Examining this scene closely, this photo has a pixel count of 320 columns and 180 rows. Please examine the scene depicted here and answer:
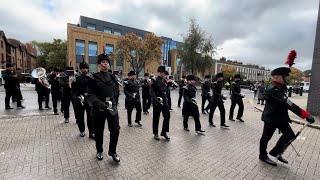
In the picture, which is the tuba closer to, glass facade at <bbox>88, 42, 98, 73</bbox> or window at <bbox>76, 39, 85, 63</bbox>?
window at <bbox>76, 39, 85, 63</bbox>

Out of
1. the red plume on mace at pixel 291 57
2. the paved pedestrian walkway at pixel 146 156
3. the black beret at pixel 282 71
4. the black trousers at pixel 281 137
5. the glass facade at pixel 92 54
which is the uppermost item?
the glass facade at pixel 92 54

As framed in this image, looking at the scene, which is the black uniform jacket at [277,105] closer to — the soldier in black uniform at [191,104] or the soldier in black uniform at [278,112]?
the soldier in black uniform at [278,112]

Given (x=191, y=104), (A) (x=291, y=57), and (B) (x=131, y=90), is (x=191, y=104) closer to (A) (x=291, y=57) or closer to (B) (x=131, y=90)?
(B) (x=131, y=90)

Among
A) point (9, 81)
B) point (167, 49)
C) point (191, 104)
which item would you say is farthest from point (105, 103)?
point (167, 49)

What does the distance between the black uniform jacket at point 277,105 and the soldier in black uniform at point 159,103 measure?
2464 millimetres

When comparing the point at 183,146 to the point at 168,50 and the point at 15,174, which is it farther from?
the point at 168,50

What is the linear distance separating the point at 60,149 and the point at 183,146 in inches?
112

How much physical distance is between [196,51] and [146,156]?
32590 mm

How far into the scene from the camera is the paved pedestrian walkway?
3693mm

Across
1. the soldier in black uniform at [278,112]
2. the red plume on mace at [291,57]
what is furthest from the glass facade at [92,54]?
the soldier in black uniform at [278,112]

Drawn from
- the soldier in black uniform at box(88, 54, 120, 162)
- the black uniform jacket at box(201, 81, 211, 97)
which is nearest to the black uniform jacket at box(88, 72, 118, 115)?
the soldier in black uniform at box(88, 54, 120, 162)

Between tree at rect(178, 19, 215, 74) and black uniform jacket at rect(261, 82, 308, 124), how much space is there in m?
31.3

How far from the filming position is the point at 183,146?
5227mm

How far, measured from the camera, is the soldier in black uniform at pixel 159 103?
18.7ft
